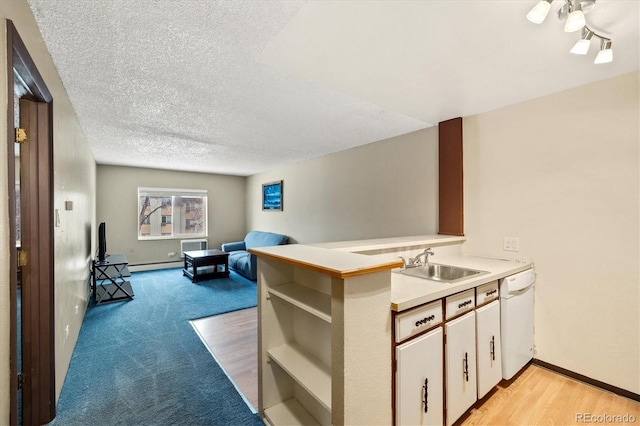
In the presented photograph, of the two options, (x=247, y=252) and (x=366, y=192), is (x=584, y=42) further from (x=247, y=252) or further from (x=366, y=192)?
(x=247, y=252)

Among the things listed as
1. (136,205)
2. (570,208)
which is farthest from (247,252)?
(570,208)

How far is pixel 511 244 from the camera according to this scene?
248cm

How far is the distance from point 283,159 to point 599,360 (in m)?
4.56

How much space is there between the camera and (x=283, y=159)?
16.4ft

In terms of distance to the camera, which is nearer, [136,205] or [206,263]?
[206,263]

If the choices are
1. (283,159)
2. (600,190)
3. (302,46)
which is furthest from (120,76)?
(600,190)

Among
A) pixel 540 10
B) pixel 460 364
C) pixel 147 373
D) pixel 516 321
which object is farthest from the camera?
pixel 147 373

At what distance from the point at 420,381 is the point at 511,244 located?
172 cm

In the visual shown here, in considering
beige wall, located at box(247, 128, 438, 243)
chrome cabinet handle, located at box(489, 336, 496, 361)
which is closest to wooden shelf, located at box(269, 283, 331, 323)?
chrome cabinet handle, located at box(489, 336, 496, 361)

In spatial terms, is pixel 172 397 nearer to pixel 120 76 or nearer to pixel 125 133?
pixel 120 76

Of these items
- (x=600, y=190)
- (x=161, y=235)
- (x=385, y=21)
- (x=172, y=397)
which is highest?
(x=385, y=21)

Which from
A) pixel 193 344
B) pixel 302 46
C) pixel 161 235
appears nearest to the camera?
pixel 302 46

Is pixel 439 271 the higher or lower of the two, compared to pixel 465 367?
higher

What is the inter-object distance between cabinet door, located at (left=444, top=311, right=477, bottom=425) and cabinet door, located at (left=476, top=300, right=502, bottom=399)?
73mm
